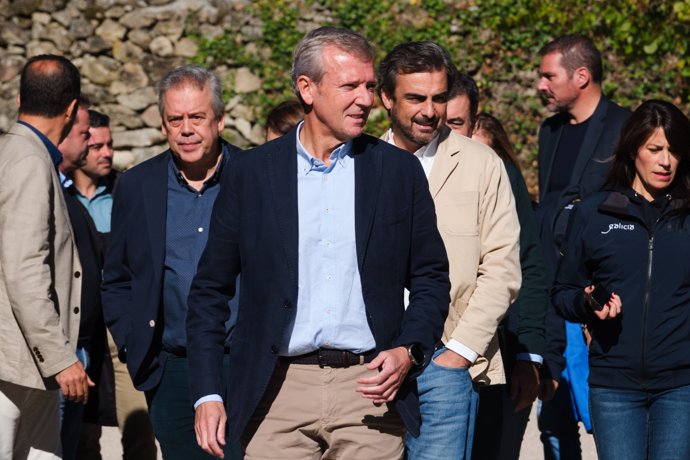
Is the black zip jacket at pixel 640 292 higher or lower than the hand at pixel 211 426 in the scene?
higher

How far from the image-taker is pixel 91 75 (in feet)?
40.6

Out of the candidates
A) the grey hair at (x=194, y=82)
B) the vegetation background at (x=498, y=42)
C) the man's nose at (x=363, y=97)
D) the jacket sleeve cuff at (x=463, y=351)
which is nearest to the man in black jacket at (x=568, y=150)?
the jacket sleeve cuff at (x=463, y=351)

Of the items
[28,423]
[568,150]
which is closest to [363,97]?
[28,423]

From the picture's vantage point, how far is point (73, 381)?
15.4 feet

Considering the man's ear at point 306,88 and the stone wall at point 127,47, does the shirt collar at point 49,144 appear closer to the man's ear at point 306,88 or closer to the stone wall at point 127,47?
the man's ear at point 306,88

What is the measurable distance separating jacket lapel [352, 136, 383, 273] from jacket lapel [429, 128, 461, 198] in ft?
2.42

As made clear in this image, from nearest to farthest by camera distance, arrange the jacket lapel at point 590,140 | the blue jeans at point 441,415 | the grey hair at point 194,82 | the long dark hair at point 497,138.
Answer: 1. the blue jeans at point 441,415
2. the grey hair at point 194,82
3. the long dark hair at point 497,138
4. the jacket lapel at point 590,140

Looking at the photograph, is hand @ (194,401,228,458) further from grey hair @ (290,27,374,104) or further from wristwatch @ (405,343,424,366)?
grey hair @ (290,27,374,104)

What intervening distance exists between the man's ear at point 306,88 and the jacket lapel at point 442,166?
0.89 metres

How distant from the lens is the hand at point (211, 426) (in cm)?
365

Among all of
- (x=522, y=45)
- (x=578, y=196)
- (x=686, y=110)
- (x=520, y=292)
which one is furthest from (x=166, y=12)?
(x=520, y=292)

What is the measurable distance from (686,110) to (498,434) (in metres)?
7.45

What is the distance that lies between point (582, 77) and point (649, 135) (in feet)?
7.64

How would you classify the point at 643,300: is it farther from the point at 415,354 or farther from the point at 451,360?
the point at 415,354
